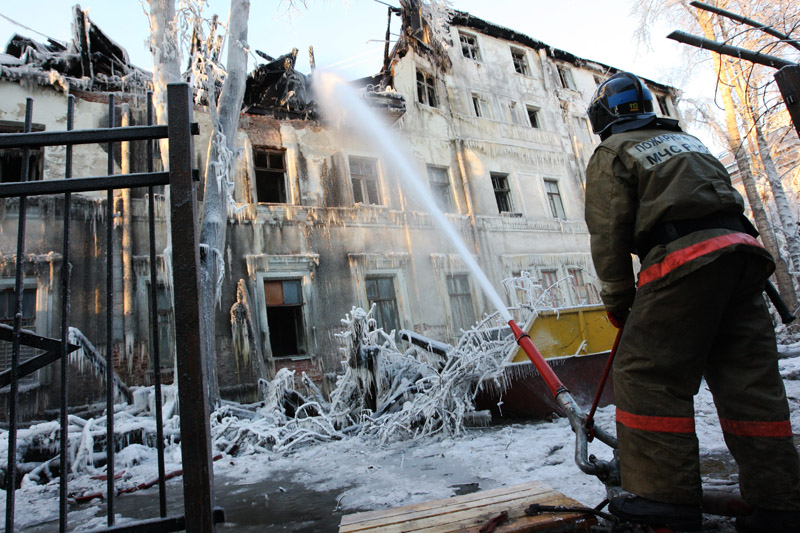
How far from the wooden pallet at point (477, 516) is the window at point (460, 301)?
10888 mm

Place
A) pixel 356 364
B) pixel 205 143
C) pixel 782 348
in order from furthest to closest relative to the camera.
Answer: pixel 205 143
pixel 782 348
pixel 356 364

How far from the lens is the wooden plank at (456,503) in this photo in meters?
2.23

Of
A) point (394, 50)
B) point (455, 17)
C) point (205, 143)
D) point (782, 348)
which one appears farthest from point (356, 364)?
point (455, 17)

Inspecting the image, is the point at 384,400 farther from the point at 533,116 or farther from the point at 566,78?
the point at 566,78

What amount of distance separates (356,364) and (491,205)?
32.1ft

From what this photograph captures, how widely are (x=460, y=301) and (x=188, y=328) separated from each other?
12170mm

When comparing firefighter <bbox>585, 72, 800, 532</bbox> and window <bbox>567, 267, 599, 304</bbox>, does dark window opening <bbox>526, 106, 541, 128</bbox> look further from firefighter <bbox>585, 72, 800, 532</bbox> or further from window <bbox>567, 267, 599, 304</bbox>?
firefighter <bbox>585, 72, 800, 532</bbox>

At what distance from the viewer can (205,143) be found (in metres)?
11.2

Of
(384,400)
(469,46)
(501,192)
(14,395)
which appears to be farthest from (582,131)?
(14,395)

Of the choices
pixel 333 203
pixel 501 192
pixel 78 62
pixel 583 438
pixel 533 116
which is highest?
pixel 533 116

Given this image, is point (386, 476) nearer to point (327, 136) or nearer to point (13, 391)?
point (13, 391)

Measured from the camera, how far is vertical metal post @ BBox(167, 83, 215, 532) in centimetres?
166

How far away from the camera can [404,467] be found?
4.38 metres

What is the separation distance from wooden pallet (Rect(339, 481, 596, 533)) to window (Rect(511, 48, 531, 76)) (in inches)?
783
